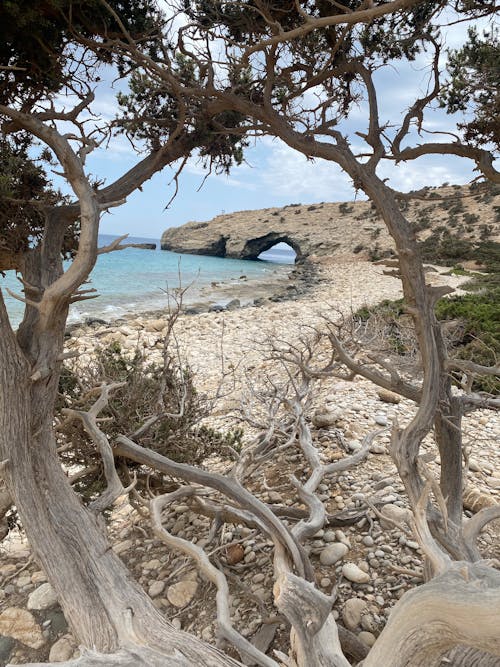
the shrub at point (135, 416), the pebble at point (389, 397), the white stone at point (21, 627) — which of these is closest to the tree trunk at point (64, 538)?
the shrub at point (135, 416)

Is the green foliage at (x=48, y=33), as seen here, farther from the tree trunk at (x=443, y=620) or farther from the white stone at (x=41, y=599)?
the white stone at (x=41, y=599)

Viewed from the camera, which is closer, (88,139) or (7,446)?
(7,446)

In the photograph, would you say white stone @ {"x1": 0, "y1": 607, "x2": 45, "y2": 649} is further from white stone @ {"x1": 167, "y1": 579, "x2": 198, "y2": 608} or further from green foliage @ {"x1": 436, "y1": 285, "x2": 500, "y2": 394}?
green foliage @ {"x1": 436, "y1": 285, "x2": 500, "y2": 394}

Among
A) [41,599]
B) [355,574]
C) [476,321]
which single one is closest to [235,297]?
[476,321]

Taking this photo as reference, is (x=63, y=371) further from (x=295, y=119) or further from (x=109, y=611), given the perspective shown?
(x=295, y=119)

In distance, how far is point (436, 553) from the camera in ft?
5.61

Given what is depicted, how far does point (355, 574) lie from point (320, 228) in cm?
4325

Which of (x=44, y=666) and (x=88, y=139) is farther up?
(x=88, y=139)

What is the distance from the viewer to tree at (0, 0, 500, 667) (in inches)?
69.6

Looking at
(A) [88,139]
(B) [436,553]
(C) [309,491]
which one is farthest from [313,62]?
(B) [436,553]

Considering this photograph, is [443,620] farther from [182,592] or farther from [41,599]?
[41,599]

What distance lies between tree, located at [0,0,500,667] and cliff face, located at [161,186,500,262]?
68.0 ft

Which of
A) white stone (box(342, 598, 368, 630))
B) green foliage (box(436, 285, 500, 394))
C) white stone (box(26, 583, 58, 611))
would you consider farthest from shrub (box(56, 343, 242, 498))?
green foliage (box(436, 285, 500, 394))

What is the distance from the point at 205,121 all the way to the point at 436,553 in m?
3.71
